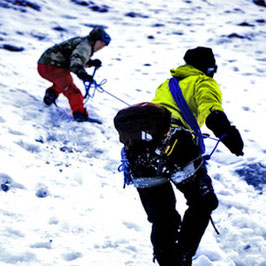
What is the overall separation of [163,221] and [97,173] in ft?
5.65

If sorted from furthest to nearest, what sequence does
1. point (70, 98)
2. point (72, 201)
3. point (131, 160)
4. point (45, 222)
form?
point (70, 98) < point (72, 201) < point (45, 222) < point (131, 160)

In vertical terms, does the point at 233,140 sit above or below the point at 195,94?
below

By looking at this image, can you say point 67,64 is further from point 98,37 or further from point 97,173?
point 97,173

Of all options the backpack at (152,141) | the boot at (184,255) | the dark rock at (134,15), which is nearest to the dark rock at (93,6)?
the dark rock at (134,15)

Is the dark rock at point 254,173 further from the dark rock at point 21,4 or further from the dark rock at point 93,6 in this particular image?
the dark rock at point 93,6

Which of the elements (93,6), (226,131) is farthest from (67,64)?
(93,6)

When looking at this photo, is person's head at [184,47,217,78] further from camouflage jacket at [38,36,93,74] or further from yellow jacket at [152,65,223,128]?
camouflage jacket at [38,36,93,74]

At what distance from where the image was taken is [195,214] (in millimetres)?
1942

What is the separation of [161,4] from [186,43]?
5.69m

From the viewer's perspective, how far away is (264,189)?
3.43m

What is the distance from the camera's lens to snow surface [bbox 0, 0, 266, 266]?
2406 millimetres

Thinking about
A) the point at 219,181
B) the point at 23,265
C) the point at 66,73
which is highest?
the point at 66,73

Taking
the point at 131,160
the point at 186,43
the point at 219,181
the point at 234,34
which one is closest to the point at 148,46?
the point at 186,43

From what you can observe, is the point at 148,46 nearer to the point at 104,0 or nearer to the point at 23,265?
the point at 104,0
